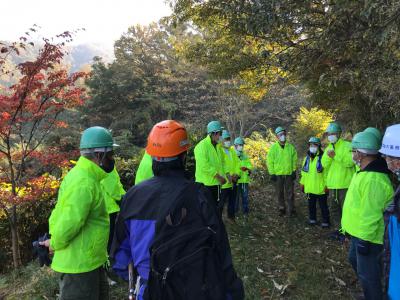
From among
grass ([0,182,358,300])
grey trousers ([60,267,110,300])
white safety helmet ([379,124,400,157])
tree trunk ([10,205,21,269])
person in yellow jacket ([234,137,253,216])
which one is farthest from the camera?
person in yellow jacket ([234,137,253,216])

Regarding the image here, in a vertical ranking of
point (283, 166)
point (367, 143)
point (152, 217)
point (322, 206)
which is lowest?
point (322, 206)

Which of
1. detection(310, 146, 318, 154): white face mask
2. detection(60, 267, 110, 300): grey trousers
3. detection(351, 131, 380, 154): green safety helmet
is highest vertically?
detection(351, 131, 380, 154): green safety helmet

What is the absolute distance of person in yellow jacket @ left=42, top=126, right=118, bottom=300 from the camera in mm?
2752

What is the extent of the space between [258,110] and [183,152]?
18686 millimetres

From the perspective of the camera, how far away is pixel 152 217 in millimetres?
2051

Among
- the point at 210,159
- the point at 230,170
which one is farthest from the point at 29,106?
the point at 230,170

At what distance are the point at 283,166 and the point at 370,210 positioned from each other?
16.0ft

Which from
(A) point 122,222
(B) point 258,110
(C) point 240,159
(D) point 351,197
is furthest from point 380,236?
(B) point 258,110

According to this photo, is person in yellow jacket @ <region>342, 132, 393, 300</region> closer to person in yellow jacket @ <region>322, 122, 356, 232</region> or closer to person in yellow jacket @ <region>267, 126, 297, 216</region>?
person in yellow jacket @ <region>322, 122, 356, 232</region>

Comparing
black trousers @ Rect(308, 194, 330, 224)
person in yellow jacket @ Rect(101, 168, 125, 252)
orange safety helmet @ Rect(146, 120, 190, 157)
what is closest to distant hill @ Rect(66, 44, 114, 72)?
black trousers @ Rect(308, 194, 330, 224)

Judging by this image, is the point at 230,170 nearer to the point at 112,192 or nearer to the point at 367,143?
the point at 112,192

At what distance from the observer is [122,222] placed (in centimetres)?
219

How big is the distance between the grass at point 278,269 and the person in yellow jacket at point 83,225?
1891mm

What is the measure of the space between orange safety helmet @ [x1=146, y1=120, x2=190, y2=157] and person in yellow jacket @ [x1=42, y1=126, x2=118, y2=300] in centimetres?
96
